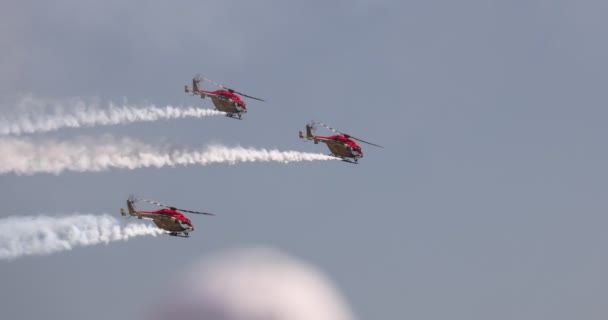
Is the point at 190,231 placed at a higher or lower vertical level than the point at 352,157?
lower

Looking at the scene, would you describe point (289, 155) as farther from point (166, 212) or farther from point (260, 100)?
point (166, 212)

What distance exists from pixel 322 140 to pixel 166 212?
2062 centimetres

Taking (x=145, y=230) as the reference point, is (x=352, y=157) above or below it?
above

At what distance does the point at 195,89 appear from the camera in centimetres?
12825

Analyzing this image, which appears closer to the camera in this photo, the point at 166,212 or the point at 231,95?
the point at 166,212

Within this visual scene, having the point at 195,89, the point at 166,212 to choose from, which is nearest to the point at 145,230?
the point at 166,212

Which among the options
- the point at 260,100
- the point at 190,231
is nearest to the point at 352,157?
the point at 260,100

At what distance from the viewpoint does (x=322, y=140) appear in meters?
123

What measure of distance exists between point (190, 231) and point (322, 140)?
63.2 ft

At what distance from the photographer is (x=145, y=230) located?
11569 centimetres

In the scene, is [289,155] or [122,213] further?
[289,155]

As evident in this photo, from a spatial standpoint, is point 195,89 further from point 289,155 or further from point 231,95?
point 289,155

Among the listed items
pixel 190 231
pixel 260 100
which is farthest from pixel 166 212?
pixel 260 100

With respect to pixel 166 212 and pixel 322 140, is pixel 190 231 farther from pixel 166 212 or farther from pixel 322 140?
pixel 322 140
